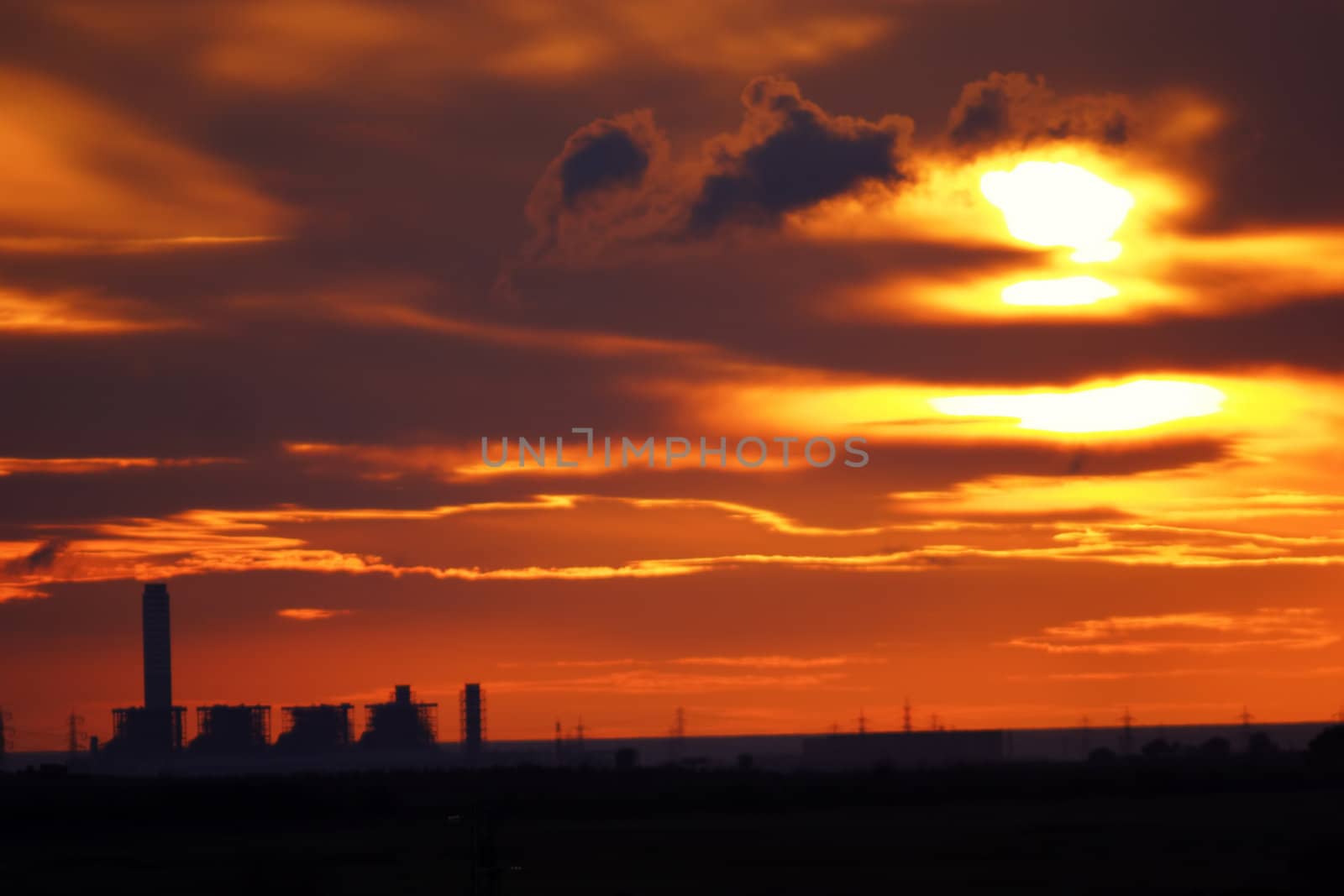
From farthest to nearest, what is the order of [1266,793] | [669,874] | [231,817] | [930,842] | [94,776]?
[94,776] → [1266,793] → [231,817] → [930,842] → [669,874]

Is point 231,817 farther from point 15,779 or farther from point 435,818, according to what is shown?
point 15,779

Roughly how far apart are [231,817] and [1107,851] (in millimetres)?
70409

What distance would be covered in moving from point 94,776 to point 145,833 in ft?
261

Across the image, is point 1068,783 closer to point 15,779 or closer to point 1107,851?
point 1107,851

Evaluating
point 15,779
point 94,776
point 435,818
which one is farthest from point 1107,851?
point 94,776

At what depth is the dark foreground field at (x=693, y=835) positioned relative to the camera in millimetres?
79938

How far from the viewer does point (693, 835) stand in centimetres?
11512

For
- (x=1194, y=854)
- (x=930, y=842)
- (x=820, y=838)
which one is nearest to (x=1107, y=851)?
(x=1194, y=854)

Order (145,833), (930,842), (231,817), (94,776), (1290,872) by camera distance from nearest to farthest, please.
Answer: (1290,872) < (930,842) < (145,833) < (231,817) < (94,776)

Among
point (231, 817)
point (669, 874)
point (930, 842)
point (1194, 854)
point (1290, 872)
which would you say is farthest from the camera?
point (231, 817)

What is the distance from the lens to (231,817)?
449 feet

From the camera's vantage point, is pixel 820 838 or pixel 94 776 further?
pixel 94 776

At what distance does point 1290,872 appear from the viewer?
246 ft

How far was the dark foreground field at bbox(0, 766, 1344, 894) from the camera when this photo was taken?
7994 cm
